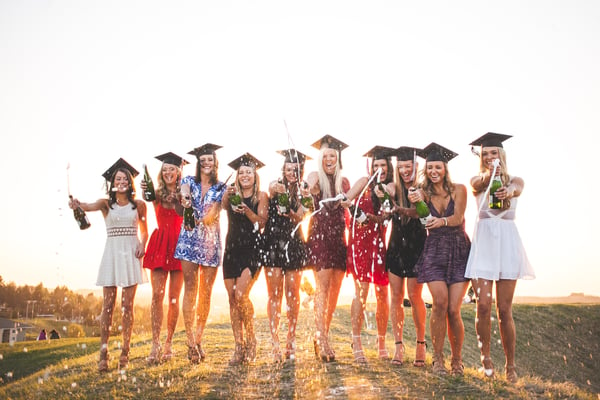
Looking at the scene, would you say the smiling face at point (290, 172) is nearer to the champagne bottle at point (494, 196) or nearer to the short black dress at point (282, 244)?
the short black dress at point (282, 244)

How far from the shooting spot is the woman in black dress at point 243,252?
8445 millimetres

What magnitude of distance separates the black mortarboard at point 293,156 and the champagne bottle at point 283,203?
0.64 m

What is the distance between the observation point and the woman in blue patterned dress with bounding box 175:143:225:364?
8622mm

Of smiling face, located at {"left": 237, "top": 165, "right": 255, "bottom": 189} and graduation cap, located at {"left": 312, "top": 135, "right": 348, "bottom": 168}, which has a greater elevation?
graduation cap, located at {"left": 312, "top": 135, "right": 348, "bottom": 168}

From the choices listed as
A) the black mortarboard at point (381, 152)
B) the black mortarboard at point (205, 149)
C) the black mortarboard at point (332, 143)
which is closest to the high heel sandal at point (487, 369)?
the black mortarboard at point (381, 152)

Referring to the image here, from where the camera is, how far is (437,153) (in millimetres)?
8266

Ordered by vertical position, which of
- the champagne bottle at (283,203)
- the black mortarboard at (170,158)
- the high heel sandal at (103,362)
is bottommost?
the high heel sandal at (103,362)

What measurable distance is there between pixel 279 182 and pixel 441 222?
2.63 meters

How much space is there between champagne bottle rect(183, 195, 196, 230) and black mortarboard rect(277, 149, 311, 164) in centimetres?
178

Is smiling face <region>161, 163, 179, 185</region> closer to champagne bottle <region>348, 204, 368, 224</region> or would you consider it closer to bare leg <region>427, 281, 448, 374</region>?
champagne bottle <region>348, 204, 368, 224</region>

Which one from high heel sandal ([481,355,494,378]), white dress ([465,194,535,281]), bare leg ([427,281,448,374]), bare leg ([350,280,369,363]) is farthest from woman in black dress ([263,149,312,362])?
high heel sandal ([481,355,494,378])

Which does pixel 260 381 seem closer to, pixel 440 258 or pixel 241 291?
pixel 241 291

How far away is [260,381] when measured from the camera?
7367 millimetres

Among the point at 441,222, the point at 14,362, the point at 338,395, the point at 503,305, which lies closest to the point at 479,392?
the point at 503,305
